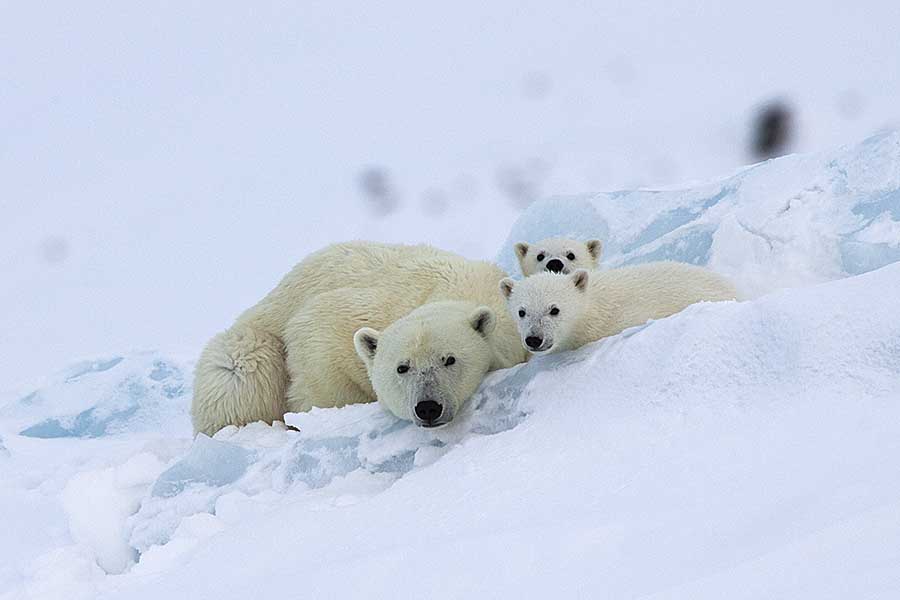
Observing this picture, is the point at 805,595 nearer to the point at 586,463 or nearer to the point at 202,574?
the point at 586,463

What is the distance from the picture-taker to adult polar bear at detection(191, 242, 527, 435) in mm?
4578

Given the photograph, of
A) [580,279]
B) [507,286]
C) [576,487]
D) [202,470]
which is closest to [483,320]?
[507,286]

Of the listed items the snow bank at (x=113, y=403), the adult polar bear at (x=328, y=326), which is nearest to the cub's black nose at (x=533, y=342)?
the adult polar bear at (x=328, y=326)

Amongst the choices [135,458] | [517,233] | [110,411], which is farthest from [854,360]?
[110,411]

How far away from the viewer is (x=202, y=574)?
9.28 feet

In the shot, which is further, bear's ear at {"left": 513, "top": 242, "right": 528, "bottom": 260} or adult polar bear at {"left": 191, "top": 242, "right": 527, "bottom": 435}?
bear's ear at {"left": 513, "top": 242, "right": 528, "bottom": 260}

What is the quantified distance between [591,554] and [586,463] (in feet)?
2.29

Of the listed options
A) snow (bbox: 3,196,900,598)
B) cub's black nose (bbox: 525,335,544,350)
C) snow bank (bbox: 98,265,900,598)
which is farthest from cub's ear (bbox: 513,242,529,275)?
cub's black nose (bbox: 525,335,544,350)

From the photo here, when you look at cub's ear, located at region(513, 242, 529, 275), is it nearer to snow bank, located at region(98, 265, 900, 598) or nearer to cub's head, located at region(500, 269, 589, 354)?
cub's head, located at region(500, 269, 589, 354)

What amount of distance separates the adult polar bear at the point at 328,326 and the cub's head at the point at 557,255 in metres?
0.62

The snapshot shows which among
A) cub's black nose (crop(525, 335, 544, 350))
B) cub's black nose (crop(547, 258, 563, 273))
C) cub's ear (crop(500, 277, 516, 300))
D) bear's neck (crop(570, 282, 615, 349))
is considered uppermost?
cub's ear (crop(500, 277, 516, 300))

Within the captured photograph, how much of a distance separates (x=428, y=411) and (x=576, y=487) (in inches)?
44.7

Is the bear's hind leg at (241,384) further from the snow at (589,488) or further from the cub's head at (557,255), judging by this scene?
the cub's head at (557,255)

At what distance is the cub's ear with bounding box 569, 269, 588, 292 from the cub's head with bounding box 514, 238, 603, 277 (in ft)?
4.49
